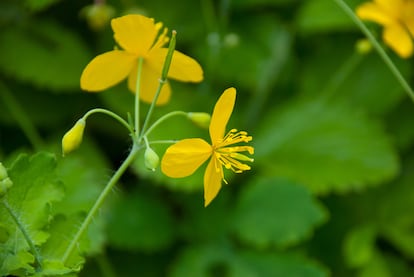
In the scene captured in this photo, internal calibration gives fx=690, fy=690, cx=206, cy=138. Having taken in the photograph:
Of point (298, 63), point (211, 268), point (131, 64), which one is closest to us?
point (131, 64)

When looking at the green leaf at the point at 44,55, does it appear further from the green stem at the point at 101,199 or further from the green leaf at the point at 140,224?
the green stem at the point at 101,199

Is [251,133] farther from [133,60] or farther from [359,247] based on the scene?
[133,60]

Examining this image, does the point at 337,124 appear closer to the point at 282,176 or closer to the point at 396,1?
the point at 282,176

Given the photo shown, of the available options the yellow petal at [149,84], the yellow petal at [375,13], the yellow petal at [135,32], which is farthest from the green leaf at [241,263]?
the yellow petal at [135,32]

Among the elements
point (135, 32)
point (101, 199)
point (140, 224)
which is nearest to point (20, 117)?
point (140, 224)

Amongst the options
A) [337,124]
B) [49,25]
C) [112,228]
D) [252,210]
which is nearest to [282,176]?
[252,210]

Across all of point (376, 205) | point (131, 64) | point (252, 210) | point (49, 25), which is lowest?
point (376, 205)

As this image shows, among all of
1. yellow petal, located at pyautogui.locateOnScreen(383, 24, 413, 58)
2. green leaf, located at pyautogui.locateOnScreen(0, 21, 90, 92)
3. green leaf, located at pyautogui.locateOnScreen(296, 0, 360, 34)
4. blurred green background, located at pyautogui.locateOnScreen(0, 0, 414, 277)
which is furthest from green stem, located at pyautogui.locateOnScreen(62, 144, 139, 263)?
green leaf, located at pyautogui.locateOnScreen(296, 0, 360, 34)

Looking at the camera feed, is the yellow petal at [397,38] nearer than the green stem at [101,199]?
No
